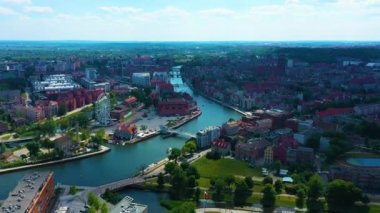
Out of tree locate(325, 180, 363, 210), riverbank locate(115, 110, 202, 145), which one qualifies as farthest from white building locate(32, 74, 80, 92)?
tree locate(325, 180, 363, 210)

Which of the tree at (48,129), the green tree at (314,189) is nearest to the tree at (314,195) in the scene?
the green tree at (314,189)

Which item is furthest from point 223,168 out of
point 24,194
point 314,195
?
point 24,194

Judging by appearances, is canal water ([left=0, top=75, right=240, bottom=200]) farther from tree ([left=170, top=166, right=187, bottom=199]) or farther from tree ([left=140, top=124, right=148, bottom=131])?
tree ([left=170, top=166, right=187, bottom=199])

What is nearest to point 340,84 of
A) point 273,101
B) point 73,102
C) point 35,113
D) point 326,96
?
point 326,96

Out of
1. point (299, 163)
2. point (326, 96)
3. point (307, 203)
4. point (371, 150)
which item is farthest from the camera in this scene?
point (326, 96)

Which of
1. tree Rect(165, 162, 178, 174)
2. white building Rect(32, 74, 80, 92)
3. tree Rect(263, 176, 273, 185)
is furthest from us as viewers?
white building Rect(32, 74, 80, 92)

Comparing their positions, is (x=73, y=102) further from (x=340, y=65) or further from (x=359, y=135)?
(x=340, y=65)
